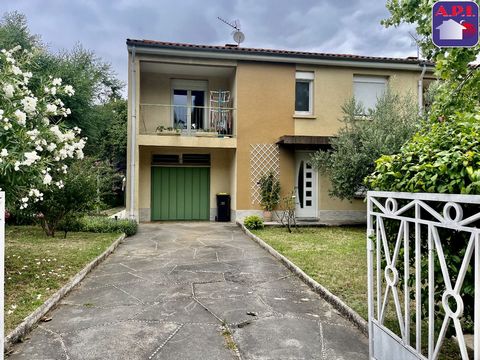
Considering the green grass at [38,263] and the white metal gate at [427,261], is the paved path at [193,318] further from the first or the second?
the white metal gate at [427,261]

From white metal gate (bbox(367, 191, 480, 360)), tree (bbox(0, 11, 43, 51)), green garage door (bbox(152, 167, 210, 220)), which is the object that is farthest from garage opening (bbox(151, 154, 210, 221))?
white metal gate (bbox(367, 191, 480, 360))

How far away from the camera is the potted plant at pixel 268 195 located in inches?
508

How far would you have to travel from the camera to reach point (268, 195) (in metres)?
12.9

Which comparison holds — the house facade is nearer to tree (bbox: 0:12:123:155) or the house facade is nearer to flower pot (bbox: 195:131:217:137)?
flower pot (bbox: 195:131:217:137)

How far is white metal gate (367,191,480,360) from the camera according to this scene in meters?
2.03

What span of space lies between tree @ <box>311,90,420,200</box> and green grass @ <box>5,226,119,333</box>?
23.5ft

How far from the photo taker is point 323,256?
734 centimetres

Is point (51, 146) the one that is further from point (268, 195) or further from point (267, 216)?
point (267, 216)

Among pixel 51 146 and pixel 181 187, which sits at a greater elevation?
pixel 51 146

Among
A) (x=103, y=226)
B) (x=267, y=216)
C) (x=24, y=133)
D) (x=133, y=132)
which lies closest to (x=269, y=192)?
(x=267, y=216)

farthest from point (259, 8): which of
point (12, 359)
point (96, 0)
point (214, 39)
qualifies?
point (12, 359)

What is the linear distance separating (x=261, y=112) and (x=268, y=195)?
126 inches

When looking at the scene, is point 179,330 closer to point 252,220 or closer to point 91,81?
point 252,220

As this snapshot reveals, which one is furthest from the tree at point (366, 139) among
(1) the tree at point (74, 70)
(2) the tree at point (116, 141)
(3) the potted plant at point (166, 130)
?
(2) the tree at point (116, 141)
